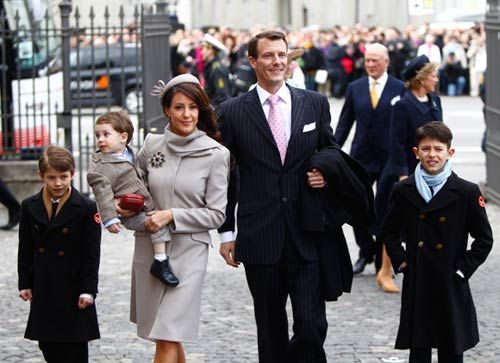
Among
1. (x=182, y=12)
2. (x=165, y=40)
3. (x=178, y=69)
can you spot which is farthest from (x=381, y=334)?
(x=182, y=12)

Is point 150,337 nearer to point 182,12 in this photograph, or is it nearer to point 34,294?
point 34,294

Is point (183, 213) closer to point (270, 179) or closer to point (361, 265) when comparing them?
point (270, 179)

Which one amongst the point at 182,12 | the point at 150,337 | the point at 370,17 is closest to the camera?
the point at 150,337

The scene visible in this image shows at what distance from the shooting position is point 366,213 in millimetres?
6770

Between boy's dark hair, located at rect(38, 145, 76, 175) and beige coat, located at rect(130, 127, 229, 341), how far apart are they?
369mm

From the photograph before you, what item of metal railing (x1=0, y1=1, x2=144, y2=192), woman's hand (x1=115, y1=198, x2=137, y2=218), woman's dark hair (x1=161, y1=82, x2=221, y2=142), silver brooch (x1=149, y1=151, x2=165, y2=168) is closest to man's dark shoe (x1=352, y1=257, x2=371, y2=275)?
metal railing (x1=0, y1=1, x2=144, y2=192)

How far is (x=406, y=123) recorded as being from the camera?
9609mm

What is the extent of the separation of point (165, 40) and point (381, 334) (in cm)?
709

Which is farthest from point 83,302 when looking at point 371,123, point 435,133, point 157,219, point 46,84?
point 46,84

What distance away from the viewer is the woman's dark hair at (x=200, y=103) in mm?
6395

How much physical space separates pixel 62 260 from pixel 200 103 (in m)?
0.98

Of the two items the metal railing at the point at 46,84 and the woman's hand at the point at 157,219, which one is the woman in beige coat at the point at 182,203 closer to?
the woman's hand at the point at 157,219

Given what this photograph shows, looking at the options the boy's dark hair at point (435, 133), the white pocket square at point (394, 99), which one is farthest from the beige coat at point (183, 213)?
the white pocket square at point (394, 99)

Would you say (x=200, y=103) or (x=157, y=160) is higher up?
(x=200, y=103)
